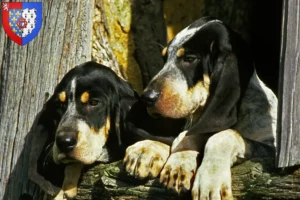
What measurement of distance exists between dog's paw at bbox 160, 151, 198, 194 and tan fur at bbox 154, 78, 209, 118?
335 millimetres

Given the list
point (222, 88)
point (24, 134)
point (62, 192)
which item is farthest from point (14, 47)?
point (222, 88)

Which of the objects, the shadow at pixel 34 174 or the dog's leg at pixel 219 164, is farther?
the shadow at pixel 34 174

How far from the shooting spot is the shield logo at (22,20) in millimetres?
6898

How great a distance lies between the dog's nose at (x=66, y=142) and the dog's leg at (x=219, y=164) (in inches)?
37.8

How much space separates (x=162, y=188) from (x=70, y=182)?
87 cm

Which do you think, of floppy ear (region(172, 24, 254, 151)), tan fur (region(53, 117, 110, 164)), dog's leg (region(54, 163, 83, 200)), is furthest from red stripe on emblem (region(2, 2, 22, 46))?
floppy ear (region(172, 24, 254, 151))

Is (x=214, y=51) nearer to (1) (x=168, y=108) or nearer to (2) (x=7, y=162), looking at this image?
(1) (x=168, y=108)

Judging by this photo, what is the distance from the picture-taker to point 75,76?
6.30 metres

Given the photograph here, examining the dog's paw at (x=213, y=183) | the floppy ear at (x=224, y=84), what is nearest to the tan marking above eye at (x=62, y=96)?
the floppy ear at (x=224, y=84)

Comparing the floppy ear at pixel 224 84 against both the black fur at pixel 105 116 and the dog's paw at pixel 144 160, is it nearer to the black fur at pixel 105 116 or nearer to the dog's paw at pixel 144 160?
the dog's paw at pixel 144 160

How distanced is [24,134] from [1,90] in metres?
0.42

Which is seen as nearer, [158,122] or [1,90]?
[158,122]

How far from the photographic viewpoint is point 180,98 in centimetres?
582

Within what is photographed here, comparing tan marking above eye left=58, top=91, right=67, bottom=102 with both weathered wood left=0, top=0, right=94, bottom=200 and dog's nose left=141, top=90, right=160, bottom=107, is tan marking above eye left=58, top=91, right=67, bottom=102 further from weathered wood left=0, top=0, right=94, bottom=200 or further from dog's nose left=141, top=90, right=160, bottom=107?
dog's nose left=141, top=90, right=160, bottom=107
